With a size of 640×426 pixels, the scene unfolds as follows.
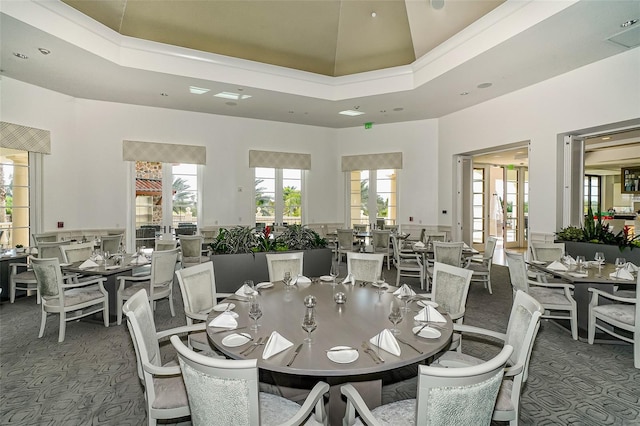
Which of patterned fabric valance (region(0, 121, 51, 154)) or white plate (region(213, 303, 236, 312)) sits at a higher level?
patterned fabric valance (region(0, 121, 51, 154))

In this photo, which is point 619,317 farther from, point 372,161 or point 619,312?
point 372,161

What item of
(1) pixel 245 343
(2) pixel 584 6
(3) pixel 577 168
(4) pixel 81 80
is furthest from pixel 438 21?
(4) pixel 81 80

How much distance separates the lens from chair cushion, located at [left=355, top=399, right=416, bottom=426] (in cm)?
175

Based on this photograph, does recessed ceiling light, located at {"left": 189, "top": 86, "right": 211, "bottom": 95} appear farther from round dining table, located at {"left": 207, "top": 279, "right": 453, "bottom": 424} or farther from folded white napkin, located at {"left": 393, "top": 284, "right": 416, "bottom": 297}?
folded white napkin, located at {"left": 393, "top": 284, "right": 416, "bottom": 297}

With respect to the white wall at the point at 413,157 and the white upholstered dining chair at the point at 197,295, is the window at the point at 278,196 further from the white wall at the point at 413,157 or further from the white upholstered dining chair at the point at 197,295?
the white upholstered dining chair at the point at 197,295

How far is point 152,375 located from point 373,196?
855 centimetres

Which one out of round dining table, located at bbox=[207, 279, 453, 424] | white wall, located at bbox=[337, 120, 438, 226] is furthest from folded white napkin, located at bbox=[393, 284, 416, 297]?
white wall, located at bbox=[337, 120, 438, 226]

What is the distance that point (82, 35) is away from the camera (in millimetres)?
4949

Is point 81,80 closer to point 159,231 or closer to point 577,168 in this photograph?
point 159,231

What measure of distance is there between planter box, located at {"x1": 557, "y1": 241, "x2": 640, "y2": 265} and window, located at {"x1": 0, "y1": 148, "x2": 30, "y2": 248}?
1014cm

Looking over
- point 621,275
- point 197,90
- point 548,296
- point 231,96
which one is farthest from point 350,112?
point 621,275

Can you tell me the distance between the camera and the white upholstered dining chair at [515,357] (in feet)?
6.18

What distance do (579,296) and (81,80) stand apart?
341 inches

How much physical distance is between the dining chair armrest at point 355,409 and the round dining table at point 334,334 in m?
0.11
